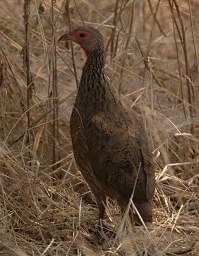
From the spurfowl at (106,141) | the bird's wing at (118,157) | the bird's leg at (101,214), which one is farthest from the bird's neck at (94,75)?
the bird's leg at (101,214)

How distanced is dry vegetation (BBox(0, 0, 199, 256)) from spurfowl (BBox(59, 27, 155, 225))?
14 centimetres

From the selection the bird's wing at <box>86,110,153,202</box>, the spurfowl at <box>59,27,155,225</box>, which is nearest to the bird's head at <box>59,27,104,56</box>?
the spurfowl at <box>59,27,155,225</box>

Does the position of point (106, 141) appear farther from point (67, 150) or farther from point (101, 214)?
point (67, 150)

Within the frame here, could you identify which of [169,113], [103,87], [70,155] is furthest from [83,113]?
[169,113]

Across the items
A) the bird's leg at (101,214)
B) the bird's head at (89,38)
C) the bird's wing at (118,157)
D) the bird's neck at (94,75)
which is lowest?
the bird's leg at (101,214)

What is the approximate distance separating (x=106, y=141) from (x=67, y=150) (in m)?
0.77

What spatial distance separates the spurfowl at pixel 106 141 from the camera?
152 inches

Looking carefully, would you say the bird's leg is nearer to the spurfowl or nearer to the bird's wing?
the spurfowl

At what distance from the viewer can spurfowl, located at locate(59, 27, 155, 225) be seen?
3.87 m

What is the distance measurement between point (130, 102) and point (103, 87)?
2.30ft

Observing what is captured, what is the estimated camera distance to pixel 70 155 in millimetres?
4496

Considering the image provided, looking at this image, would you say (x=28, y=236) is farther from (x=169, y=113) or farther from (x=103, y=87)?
(x=169, y=113)

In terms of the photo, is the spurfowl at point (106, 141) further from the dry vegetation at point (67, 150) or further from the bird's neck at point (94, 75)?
the dry vegetation at point (67, 150)

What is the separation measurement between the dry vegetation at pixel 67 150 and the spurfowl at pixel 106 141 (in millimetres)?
139
